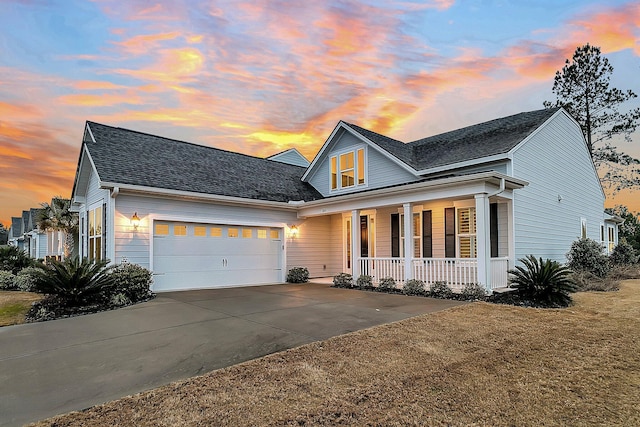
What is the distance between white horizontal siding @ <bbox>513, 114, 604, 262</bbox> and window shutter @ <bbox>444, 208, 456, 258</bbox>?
6.07ft

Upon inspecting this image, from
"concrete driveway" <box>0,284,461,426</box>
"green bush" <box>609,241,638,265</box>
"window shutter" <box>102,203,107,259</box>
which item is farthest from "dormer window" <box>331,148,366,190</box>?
"green bush" <box>609,241,638,265</box>

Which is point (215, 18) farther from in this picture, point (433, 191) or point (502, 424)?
point (502, 424)

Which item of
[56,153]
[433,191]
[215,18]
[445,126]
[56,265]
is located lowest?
[56,265]

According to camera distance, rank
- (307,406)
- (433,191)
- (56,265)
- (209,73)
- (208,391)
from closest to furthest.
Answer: (307,406) < (208,391) < (56,265) < (433,191) < (209,73)

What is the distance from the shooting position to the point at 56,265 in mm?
7945

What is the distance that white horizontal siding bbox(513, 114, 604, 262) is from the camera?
451 inches

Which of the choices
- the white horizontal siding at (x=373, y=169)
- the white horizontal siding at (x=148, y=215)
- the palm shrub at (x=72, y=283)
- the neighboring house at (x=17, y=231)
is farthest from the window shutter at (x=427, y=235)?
the neighboring house at (x=17, y=231)

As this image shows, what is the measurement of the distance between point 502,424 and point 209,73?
12800mm

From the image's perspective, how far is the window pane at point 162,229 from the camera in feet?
35.6

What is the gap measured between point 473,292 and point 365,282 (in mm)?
3623

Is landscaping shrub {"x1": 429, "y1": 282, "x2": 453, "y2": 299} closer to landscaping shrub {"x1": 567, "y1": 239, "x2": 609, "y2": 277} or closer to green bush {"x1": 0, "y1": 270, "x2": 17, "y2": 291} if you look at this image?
landscaping shrub {"x1": 567, "y1": 239, "x2": 609, "y2": 277}

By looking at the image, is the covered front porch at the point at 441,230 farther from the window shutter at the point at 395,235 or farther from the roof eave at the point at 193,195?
the roof eave at the point at 193,195

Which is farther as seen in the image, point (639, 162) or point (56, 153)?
point (639, 162)

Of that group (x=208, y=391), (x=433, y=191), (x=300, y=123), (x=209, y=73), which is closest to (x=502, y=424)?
(x=208, y=391)
